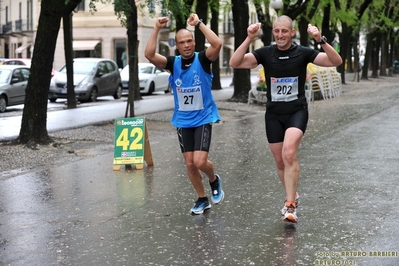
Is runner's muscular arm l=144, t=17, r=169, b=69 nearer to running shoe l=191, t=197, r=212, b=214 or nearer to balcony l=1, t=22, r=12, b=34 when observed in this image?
running shoe l=191, t=197, r=212, b=214

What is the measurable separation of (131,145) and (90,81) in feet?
57.9

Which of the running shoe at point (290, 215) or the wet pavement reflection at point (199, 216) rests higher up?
the running shoe at point (290, 215)

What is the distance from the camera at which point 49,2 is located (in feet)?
44.8

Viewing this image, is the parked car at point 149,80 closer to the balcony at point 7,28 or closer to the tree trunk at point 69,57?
the tree trunk at point 69,57

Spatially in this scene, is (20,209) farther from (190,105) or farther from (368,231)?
(368,231)

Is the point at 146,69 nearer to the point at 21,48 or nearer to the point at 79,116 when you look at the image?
the point at 79,116

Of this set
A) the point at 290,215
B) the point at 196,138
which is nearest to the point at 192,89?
the point at 196,138

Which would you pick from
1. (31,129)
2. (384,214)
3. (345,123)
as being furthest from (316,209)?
(345,123)

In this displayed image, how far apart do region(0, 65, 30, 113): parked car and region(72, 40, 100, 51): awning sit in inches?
1272

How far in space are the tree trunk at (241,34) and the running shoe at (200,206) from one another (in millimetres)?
18100

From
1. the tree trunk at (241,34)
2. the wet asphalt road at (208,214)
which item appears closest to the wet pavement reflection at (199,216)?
the wet asphalt road at (208,214)

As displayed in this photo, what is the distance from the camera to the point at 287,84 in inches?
282

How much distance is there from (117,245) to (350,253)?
1.90 m

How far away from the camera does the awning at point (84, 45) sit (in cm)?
5684
